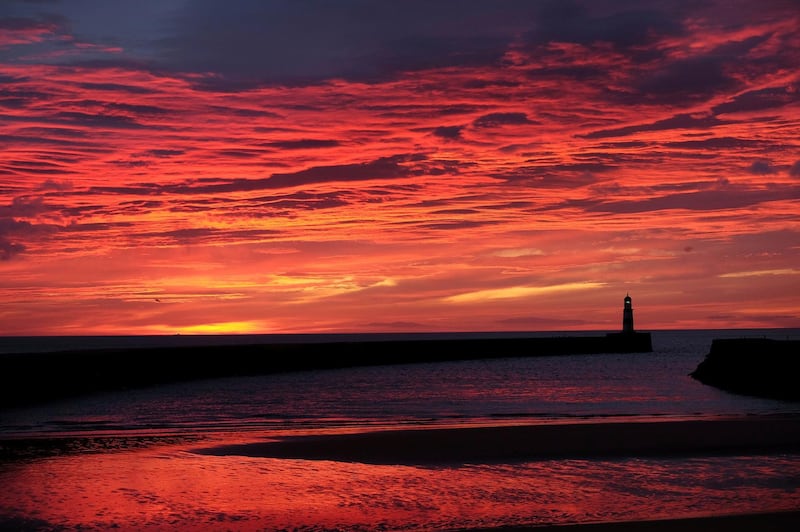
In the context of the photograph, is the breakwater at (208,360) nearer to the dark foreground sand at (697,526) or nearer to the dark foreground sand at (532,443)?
the dark foreground sand at (532,443)

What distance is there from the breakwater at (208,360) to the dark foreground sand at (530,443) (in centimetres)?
1969

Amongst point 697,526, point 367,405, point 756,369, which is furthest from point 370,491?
point 756,369

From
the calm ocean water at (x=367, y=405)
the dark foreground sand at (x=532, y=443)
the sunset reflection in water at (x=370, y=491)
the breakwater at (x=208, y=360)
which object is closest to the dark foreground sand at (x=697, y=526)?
the sunset reflection in water at (x=370, y=491)

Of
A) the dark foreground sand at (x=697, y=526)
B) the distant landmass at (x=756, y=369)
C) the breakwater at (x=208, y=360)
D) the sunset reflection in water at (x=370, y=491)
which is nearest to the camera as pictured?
the dark foreground sand at (x=697, y=526)

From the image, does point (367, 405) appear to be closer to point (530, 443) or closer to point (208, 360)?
point (530, 443)

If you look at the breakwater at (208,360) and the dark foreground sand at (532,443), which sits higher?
the breakwater at (208,360)

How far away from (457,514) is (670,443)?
10680 millimetres

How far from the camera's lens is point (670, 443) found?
2281cm

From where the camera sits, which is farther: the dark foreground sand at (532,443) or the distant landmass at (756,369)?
the distant landmass at (756,369)

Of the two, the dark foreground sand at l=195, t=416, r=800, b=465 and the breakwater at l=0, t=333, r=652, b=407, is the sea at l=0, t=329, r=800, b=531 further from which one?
the breakwater at l=0, t=333, r=652, b=407

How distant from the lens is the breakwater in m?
43.4

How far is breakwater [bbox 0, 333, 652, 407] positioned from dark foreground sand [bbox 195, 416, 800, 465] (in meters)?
19.7

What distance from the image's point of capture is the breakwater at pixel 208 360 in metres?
43.4

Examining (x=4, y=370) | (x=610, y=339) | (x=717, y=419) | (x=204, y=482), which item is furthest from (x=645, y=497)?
(x=610, y=339)
